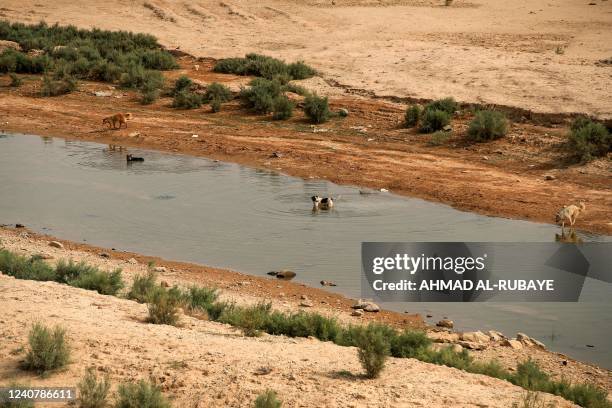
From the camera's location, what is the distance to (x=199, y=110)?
90.9ft

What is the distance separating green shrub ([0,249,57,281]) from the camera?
Answer: 12.8 meters

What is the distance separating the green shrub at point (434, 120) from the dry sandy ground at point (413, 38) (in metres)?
1.96

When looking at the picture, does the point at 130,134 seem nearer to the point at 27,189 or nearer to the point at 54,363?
the point at 27,189

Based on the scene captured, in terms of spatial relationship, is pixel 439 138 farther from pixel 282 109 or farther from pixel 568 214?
pixel 568 214

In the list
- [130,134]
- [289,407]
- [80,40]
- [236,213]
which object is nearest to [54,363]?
[289,407]

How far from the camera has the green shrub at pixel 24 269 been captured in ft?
41.9

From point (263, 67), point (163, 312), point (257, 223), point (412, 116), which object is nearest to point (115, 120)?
point (263, 67)

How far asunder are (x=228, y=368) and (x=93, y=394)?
53.9 inches

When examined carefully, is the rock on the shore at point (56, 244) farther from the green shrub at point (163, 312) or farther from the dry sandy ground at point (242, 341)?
the green shrub at point (163, 312)

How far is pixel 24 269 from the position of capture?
42.3ft

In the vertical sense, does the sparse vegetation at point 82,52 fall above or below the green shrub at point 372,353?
above

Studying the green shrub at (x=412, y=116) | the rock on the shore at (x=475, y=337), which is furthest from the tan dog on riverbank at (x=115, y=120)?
the rock on the shore at (x=475, y=337)

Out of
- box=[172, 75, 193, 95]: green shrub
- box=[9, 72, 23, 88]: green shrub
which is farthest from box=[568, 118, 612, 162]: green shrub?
box=[9, 72, 23, 88]: green shrub

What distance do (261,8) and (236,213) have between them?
27.2m
